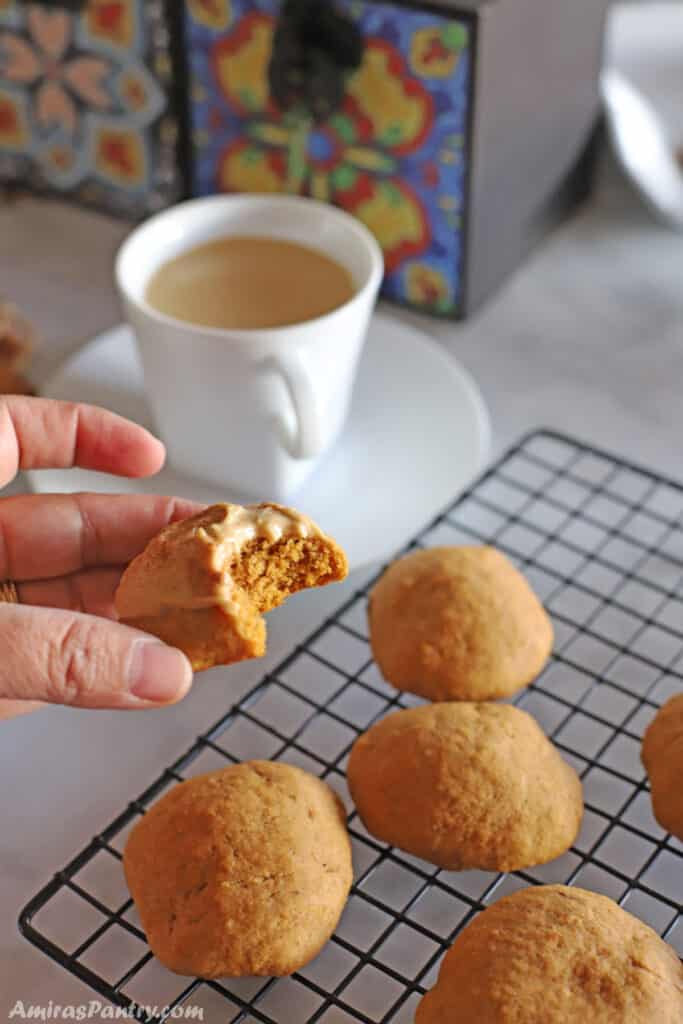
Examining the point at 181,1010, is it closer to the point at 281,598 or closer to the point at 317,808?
the point at 317,808

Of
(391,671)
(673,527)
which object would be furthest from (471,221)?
(391,671)

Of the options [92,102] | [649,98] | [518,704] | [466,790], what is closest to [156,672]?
[466,790]

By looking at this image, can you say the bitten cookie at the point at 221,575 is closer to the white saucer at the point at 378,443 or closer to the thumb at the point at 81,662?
the thumb at the point at 81,662

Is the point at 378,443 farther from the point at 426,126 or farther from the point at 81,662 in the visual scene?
the point at 81,662

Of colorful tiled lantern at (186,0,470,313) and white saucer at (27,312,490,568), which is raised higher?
colorful tiled lantern at (186,0,470,313)

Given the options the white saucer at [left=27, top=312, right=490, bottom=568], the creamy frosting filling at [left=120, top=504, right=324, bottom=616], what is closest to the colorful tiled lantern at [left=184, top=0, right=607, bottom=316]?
the white saucer at [left=27, top=312, right=490, bottom=568]

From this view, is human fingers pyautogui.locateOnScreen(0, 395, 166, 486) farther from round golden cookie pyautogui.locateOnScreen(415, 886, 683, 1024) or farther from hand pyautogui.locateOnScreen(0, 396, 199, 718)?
round golden cookie pyautogui.locateOnScreen(415, 886, 683, 1024)
